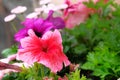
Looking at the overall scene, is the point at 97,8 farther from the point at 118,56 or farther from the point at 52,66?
the point at 52,66

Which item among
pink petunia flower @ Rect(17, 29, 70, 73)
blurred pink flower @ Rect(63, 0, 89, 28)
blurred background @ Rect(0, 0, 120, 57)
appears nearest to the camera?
pink petunia flower @ Rect(17, 29, 70, 73)

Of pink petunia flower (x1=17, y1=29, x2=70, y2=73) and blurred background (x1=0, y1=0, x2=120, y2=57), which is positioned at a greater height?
blurred background (x1=0, y1=0, x2=120, y2=57)

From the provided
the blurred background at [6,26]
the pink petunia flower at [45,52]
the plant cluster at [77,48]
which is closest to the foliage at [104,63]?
the plant cluster at [77,48]

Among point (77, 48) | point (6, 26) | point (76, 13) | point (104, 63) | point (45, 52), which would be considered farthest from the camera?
point (6, 26)

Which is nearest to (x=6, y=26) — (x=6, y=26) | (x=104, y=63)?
(x=6, y=26)

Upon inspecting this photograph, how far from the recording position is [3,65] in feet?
3.03

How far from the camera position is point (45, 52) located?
89 cm

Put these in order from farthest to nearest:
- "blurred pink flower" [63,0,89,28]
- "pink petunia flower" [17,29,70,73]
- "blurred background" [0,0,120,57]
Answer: "blurred background" [0,0,120,57] < "blurred pink flower" [63,0,89,28] < "pink petunia flower" [17,29,70,73]

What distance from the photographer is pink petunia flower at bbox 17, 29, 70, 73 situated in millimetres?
856

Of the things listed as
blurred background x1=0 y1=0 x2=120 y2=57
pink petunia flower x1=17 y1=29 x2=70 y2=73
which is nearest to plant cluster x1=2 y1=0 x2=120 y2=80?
→ pink petunia flower x1=17 y1=29 x2=70 y2=73

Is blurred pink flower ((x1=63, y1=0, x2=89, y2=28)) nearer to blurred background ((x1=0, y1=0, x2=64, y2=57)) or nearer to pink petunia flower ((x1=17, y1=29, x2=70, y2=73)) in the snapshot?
pink petunia flower ((x1=17, y1=29, x2=70, y2=73))

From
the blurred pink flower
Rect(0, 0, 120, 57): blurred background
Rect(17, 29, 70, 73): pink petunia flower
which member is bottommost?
Rect(17, 29, 70, 73): pink petunia flower

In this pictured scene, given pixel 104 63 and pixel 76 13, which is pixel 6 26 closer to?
pixel 76 13

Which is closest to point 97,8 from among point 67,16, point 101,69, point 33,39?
A: point 67,16
